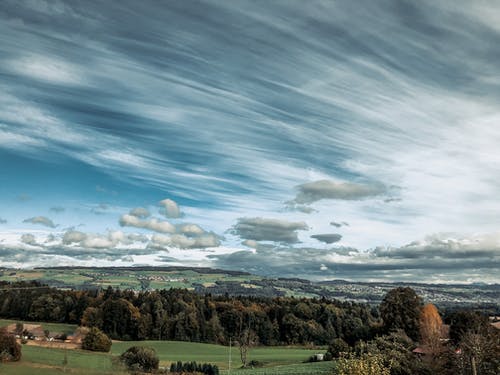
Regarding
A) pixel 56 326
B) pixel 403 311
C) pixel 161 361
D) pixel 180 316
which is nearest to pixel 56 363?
pixel 161 361

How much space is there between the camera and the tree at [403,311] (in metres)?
79.9

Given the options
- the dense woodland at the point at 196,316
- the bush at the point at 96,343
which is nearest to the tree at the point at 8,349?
the bush at the point at 96,343

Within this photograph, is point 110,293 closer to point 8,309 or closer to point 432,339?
point 8,309

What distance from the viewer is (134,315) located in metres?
124

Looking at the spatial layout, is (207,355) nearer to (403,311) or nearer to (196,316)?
(196,316)

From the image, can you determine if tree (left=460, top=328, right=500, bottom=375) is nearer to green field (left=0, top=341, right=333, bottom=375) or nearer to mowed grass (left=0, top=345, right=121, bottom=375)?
green field (left=0, top=341, right=333, bottom=375)

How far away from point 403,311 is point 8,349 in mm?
61706

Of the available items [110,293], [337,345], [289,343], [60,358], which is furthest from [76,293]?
[337,345]

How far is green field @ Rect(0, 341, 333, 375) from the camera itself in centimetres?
5780

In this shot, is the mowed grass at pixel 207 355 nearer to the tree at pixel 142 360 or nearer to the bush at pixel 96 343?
the bush at pixel 96 343

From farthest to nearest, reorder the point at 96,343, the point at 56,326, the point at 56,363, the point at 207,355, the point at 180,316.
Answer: the point at 180,316 < the point at 56,326 < the point at 207,355 < the point at 96,343 < the point at 56,363

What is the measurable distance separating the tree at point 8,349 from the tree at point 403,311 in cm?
5808

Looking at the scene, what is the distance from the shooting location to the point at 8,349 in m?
61.2

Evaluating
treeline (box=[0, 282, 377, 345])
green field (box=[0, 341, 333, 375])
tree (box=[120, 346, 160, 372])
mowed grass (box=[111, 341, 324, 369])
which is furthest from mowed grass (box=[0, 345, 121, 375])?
treeline (box=[0, 282, 377, 345])
